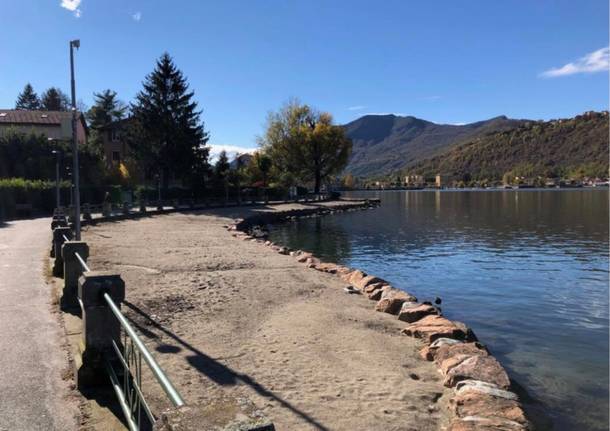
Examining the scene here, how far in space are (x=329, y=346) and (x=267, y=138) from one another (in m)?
81.2

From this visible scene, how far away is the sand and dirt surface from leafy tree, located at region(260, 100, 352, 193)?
227 ft

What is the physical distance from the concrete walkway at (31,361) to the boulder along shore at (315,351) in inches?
45.3

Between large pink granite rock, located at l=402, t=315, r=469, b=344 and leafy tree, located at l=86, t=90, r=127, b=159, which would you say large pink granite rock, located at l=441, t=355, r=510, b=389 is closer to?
large pink granite rock, located at l=402, t=315, r=469, b=344

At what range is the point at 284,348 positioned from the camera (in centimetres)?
899

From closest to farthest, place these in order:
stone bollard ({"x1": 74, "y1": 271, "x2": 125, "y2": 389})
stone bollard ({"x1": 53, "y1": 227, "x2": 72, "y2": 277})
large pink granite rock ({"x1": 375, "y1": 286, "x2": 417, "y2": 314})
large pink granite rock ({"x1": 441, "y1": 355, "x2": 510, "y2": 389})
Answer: stone bollard ({"x1": 74, "y1": 271, "x2": 125, "y2": 389})
large pink granite rock ({"x1": 441, "y1": 355, "x2": 510, "y2": 389})
large pink granite rock ({"x1": 375, "y1": 286, "x2": 417, "y2": 314})
stone bollard ({"x1": 53, "y1": 227, "x2": 72, "y2": 277})

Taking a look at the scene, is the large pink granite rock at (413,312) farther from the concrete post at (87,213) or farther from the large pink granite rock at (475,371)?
the concrete post at (87,213)

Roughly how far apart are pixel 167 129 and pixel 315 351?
53217mm

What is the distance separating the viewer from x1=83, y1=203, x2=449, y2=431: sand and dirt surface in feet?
21.9

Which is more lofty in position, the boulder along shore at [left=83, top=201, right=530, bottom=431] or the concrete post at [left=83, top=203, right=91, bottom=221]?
the concrete post at [left=83, top=203, right=91, bottom=221]

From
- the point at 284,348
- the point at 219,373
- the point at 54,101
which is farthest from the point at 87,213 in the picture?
the point at 54,101

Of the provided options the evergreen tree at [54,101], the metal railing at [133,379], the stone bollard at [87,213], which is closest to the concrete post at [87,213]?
the stone bollard at [87,213]

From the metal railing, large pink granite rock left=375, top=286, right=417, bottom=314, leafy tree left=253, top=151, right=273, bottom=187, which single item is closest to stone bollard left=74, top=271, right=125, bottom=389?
the metal railing

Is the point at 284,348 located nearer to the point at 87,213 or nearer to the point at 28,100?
the point at 87,213

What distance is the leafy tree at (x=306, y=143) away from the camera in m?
85.1
